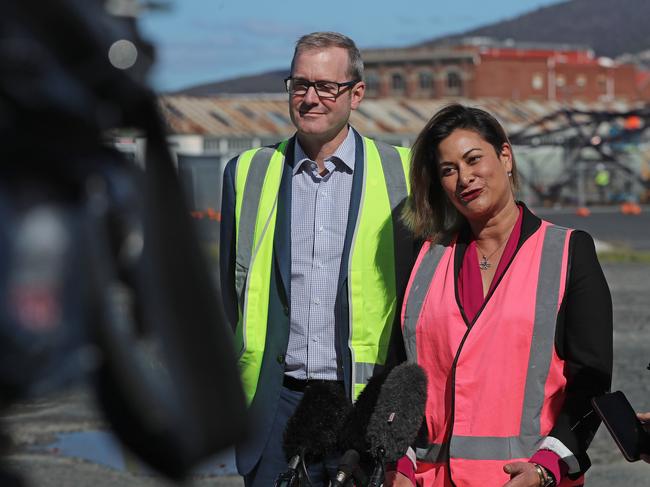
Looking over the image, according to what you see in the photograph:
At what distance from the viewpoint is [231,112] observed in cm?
6291

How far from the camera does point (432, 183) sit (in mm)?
3838

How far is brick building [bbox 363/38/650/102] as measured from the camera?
4621 inches

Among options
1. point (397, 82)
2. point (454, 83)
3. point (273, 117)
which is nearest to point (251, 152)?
point (273, 117)

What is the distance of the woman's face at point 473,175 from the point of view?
143 inches

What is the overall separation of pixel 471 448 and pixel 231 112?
60100 mm

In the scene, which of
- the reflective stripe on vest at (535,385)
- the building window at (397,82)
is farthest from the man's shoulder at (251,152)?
the building window at (397,82)

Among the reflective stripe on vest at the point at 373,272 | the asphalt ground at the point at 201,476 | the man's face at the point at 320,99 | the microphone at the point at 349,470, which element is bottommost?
the asphalt ground at the point at 201,476

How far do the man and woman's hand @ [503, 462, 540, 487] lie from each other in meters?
0.60

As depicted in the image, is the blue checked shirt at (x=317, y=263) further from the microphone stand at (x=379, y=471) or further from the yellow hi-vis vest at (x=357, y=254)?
the microphone stand at (x=379, y=471)

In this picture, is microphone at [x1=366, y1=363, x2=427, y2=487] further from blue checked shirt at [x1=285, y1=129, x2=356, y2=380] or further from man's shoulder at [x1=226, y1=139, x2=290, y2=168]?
man's shoulder at [x1=226, y1=139, x2=290, y2=168]

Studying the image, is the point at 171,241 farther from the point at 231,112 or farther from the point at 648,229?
the point at 231,112

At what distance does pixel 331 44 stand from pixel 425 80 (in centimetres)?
11891

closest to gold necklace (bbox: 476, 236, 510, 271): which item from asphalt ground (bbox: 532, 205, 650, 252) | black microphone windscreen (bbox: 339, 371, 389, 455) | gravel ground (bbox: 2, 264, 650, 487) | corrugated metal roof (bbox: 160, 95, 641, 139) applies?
black microphone windscreen (bbox: 339, 371, 389, 455)

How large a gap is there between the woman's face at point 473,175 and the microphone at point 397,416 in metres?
0.52
